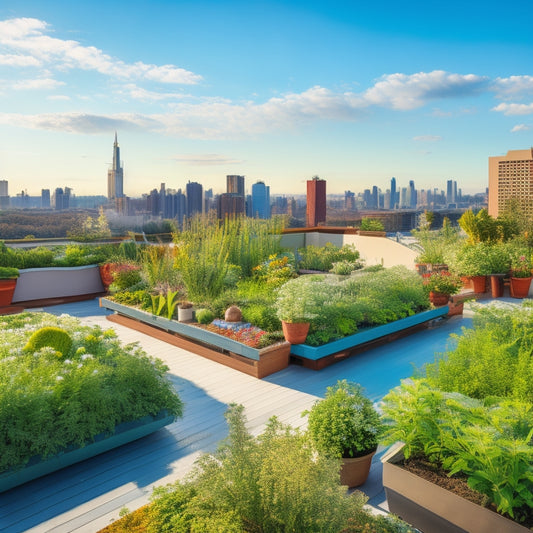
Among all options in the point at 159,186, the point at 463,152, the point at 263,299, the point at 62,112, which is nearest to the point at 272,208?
the point at 159,186

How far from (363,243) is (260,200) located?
278cm

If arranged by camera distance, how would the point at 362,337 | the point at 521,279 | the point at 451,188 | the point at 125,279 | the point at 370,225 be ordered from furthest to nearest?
the point at 451,188 → the point at 370,225 → the point at 521,279 → the point at 125,279 → the point at 362,337

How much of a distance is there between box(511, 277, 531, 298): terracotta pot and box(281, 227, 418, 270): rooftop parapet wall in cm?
195

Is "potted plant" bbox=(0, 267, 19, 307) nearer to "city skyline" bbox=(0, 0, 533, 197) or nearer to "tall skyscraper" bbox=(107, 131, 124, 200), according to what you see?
"city skyline" bbox=(0, 0, 533, 197)

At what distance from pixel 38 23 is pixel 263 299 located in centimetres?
730

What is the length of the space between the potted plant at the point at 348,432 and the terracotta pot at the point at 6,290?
22.5 feet

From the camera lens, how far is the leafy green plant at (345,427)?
2.70 meters

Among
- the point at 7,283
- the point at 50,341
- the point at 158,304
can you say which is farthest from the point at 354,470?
the point at 7,283

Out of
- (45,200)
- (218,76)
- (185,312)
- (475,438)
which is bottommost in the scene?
(185,312)

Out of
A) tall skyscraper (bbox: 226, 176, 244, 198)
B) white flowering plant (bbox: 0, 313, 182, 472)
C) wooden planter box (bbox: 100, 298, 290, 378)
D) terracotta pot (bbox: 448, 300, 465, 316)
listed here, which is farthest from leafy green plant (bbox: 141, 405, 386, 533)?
tall skyscraper (bbox: 226, 176, 244, 198)

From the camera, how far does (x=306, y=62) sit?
12086 mm

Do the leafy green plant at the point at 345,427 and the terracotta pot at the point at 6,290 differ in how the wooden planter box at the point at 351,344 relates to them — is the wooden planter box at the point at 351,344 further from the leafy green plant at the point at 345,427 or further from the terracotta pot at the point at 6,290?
the terracotta pot at the point at 6,290

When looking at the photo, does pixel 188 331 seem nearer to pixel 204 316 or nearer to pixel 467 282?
pixel 204 316

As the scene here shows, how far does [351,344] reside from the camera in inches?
205
